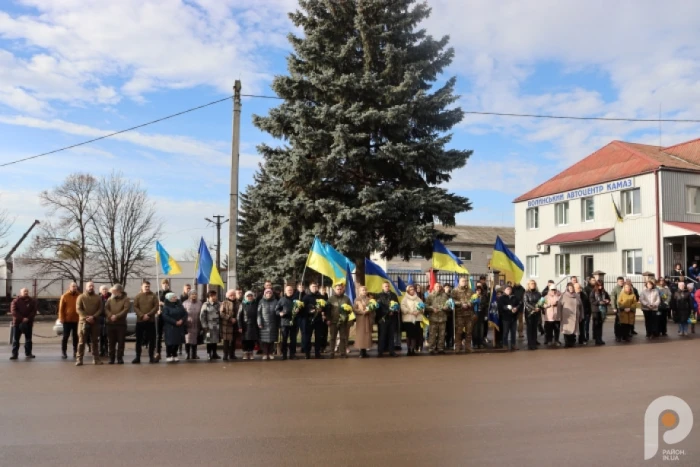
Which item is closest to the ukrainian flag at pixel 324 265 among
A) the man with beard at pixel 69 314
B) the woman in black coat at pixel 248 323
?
the woman in black coat at pixel 248 323

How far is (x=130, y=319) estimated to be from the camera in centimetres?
1942

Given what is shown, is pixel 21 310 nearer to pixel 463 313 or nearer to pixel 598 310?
pixel 463 313

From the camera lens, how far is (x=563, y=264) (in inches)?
1492

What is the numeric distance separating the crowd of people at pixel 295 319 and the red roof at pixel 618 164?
18.5m

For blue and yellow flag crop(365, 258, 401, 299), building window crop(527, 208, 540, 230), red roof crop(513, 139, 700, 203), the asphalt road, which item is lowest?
the asphalt road

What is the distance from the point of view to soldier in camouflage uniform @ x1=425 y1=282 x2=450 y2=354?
52.4 feet

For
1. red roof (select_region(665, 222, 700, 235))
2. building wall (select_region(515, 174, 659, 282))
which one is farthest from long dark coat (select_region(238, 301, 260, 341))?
building wall (select_region(515, 174, 659, 282))

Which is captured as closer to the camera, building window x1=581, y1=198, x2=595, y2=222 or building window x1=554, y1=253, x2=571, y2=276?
building window x1=581, y1=198, x2=595, y2=222

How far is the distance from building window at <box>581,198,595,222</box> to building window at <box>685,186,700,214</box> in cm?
516

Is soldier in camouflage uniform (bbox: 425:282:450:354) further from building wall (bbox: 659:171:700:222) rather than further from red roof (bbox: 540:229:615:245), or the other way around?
red roof (bbox: 540:229:615:245)

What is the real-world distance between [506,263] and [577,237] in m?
19.1

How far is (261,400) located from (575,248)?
31.0 m

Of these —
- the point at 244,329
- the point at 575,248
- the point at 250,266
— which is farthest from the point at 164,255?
the point at 575,248

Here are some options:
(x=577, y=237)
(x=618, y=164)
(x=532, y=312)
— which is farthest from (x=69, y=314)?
(x=618, y=164)
